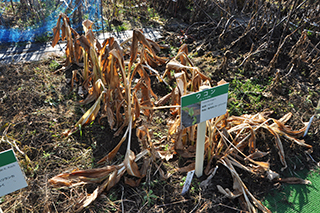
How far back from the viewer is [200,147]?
1865 mm

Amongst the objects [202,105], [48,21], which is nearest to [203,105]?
[202,105]

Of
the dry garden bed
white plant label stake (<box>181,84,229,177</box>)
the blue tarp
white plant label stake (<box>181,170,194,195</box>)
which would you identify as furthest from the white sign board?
the blue tarp

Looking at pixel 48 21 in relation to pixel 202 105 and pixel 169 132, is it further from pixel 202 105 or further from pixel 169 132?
pixel 202 105

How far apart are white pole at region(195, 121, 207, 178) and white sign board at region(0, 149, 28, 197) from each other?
1119mm

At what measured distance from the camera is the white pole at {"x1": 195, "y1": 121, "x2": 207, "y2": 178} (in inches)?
70.0

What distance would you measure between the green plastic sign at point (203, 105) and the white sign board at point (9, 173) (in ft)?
3.14

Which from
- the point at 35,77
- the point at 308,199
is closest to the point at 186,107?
the point at 308,199

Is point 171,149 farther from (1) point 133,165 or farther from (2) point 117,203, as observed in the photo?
(2) point 117,203

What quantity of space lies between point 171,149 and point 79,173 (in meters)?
0.78

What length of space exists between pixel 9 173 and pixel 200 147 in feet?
3.93

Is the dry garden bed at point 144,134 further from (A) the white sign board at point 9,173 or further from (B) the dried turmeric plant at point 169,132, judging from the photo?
(A) the white sign board at point 9,173

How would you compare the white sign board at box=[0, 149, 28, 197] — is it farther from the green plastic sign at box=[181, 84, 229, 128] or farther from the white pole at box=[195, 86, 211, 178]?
the white pole at box=[195, 86, 211, 178]

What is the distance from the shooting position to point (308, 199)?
6.52ft

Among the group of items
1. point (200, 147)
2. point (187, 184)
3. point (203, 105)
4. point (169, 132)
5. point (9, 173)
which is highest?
point (203, 105)
